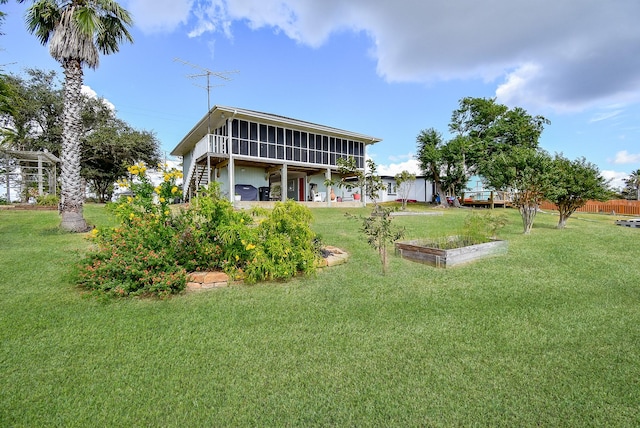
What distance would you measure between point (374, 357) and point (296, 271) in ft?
7.56

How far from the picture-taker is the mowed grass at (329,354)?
5.84 ft

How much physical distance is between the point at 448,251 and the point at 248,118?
1384 centimetres

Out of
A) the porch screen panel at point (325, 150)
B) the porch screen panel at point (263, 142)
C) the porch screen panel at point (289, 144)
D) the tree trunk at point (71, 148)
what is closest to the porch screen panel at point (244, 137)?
the porch screen panel at point (263, 142)

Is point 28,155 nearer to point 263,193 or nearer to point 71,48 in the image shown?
point 71,48

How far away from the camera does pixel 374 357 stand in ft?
7.76

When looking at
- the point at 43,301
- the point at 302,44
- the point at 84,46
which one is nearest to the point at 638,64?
the point at 302,44

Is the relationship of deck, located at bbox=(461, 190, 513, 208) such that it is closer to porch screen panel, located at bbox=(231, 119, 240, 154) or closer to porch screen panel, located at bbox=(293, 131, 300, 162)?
porch screen panel, located at bbox=(293, 131, 300, 162)

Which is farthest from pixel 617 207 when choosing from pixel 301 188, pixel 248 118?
pixel 248 118

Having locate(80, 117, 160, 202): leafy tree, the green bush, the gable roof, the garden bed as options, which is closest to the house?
the gable roof

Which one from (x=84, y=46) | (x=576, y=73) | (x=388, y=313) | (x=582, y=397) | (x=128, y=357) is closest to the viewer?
(x=582, y=397)

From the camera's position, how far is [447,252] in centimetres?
509

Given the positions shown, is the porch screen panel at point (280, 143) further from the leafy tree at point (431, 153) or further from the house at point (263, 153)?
the leafy tree at point (431, 153)

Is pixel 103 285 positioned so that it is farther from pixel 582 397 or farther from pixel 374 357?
pixel 582 397

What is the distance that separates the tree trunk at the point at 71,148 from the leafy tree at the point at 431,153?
65.4 ft
